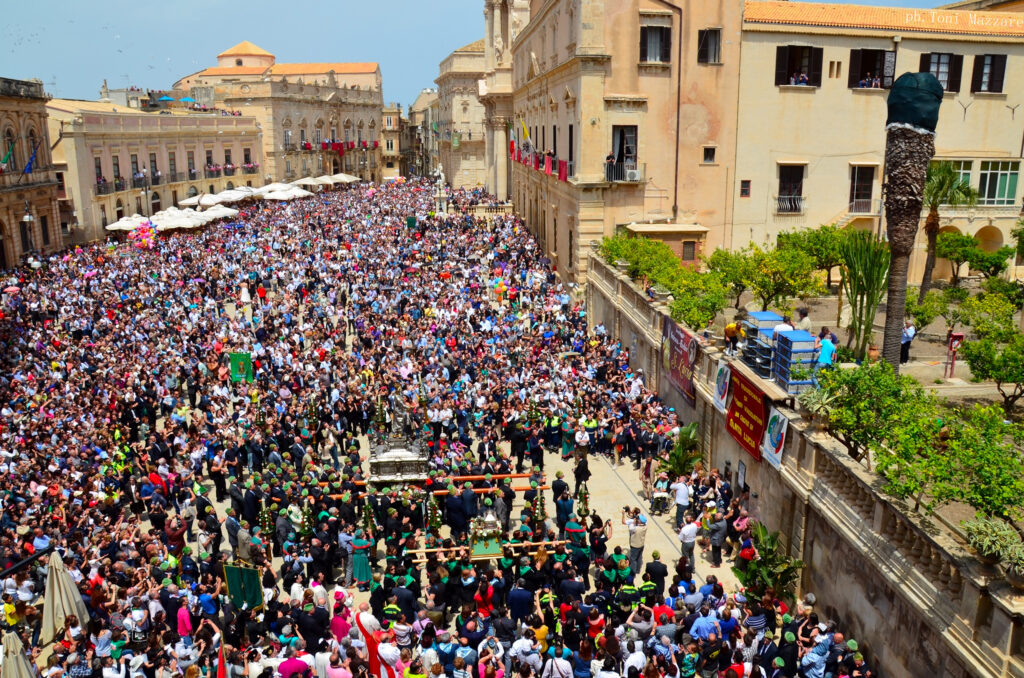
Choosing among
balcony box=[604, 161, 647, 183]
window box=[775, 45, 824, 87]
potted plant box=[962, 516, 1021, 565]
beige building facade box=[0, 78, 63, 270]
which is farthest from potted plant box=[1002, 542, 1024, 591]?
beige building facade box=[0, 78, 63, 270]

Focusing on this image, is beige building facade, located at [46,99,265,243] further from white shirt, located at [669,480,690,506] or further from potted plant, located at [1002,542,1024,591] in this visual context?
potted plant, located at [1002,542,1024,591]

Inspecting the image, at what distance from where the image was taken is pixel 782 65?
29.8m

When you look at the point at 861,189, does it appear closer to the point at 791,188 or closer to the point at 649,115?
the point at 791,188

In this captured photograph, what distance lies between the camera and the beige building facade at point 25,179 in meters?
41.3

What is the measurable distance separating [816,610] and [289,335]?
1869 centimetres

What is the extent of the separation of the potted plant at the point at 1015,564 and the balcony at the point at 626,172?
23.0 m

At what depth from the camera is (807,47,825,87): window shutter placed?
29375mm

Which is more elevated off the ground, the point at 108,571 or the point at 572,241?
the point at 572,241

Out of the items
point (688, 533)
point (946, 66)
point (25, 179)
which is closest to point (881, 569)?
point (688, 533)

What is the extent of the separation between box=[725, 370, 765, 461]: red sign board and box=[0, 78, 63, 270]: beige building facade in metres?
36.9

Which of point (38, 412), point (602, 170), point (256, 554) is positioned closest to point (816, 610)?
point (256, 554)

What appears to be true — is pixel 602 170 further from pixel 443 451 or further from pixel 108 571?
pixel 108 571

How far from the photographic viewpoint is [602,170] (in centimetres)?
2998

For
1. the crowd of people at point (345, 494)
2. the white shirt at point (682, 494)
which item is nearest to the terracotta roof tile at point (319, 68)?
the crowd of people at point (345, 494)
